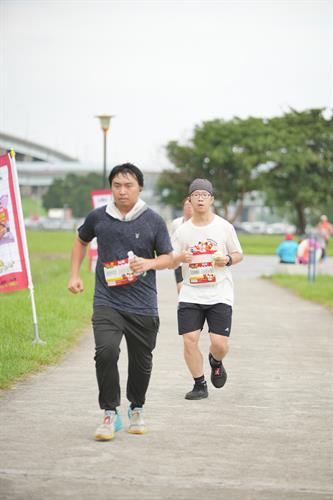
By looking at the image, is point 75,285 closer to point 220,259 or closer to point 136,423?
point 136,423

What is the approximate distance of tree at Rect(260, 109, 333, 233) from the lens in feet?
238

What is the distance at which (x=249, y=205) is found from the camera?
7781 inches

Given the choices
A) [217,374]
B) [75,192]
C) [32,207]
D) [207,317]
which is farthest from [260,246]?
[32,207]

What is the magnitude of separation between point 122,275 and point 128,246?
19 centimetres

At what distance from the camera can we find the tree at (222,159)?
7281 centimetres

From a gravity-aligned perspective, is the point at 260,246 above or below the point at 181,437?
below

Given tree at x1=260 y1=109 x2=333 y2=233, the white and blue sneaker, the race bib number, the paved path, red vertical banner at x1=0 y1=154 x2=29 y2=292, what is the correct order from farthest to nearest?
tree at x1=260 y1=109 x2=333 y2=233
red vertical banner at x1=0 y1=154 x2=29 y2=292
the race bib number
the white and blue sneaker
the paved path

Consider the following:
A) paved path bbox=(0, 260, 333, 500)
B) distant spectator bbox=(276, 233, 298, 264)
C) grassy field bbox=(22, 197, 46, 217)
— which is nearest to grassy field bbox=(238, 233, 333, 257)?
distant spectator bbox=(276, 233, 298, 264)

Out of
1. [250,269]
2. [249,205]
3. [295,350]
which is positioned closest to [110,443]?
[295,350]

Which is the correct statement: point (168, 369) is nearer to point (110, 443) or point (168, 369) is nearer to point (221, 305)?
point (221, 305)

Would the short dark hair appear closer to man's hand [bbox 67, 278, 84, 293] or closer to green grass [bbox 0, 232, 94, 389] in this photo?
man's hand [bbox 67, 278, 84, 293]

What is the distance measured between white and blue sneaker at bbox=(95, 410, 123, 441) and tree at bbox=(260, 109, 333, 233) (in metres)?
65.3

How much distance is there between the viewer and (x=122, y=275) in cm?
695

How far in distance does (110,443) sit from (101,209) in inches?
61.2
